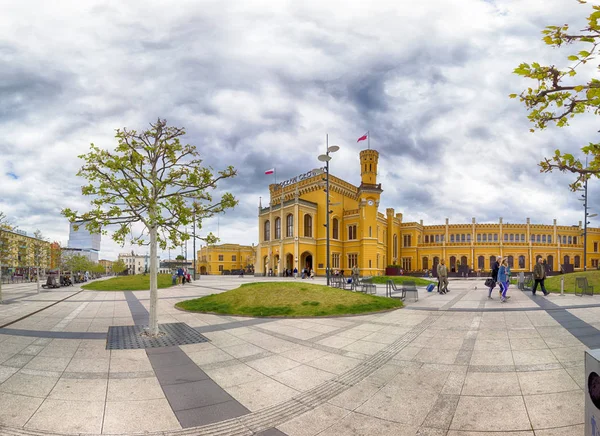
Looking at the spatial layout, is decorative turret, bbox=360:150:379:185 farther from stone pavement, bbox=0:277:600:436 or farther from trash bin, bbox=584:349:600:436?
trash bin, bbox=584:349:600:436

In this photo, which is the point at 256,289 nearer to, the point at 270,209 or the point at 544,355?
the point at 544,355

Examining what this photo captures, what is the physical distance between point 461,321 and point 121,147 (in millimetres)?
10862

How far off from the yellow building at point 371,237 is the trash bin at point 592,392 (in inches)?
1888

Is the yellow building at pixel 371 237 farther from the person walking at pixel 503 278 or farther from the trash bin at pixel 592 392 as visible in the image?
the trash bin at pixel 592 392

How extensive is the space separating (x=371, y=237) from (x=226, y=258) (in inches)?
1856

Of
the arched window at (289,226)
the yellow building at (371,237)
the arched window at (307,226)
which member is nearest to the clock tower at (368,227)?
the yellow building at (371,237)

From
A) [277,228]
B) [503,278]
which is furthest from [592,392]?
[277,228]

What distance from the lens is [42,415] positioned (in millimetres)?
4180

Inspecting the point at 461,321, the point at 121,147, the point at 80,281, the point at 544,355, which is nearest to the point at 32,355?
the point at 121,147

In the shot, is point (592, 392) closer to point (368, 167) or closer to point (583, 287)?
point (583, 287)

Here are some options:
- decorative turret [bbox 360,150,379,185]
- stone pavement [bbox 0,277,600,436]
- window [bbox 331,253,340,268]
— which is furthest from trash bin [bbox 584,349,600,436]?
decorative turret [bbox 360,150,379,185]

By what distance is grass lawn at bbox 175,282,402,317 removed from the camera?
11.8 m

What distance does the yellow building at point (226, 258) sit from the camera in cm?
8631

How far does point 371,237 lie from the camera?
176 feet
